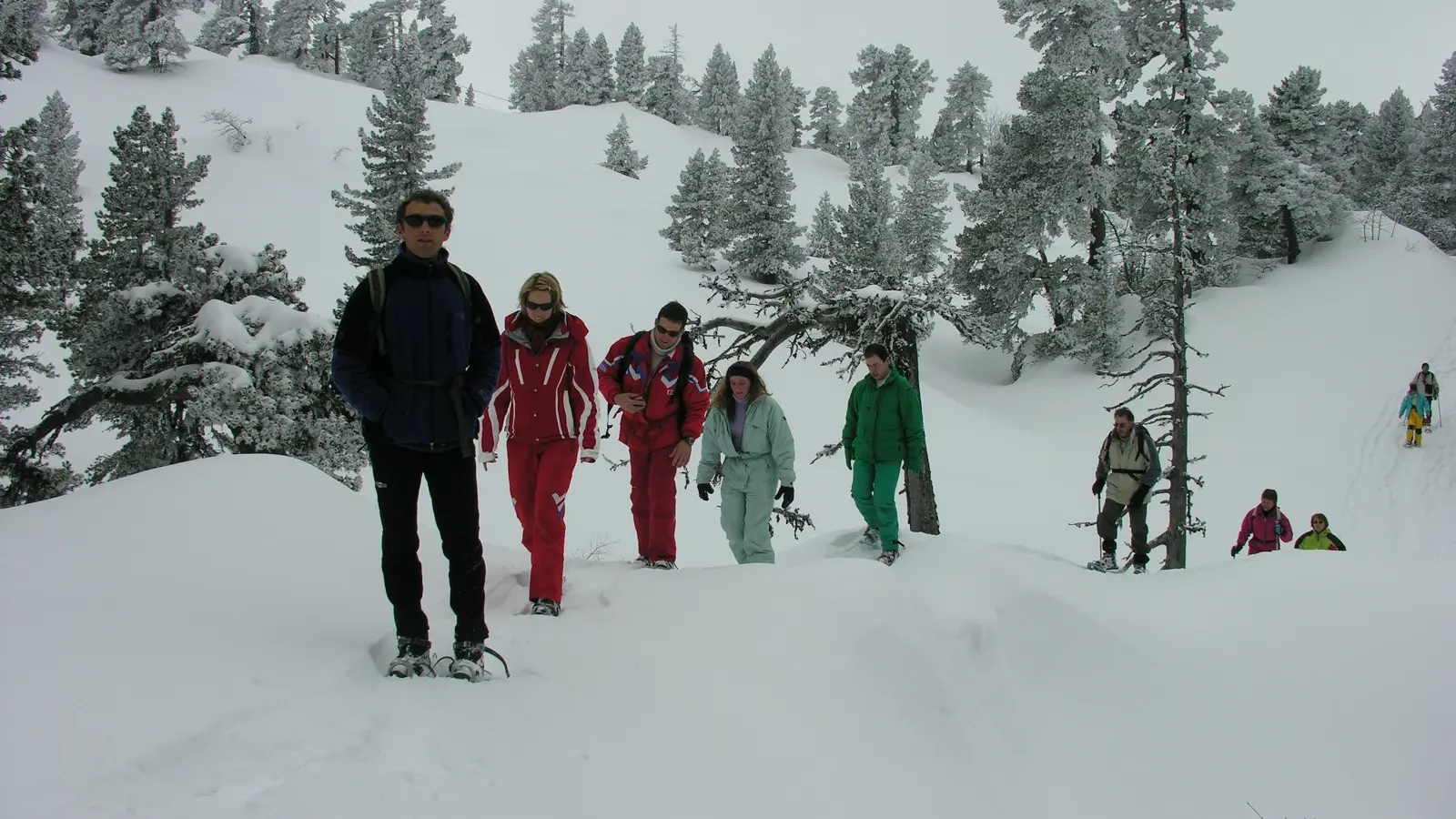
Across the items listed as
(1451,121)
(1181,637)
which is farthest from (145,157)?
(1451,121)

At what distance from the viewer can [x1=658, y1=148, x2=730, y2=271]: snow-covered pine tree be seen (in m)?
34.2

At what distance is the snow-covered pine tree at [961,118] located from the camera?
156 feet

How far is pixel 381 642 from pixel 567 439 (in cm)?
166

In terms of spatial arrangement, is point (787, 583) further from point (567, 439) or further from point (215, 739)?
point (215, 739)

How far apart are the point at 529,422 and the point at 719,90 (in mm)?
67147

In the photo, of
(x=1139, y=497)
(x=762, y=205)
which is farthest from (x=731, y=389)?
(x=762, y=205)

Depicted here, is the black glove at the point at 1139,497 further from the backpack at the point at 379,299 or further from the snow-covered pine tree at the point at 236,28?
the snow-covered pine tree at the point at 236,28

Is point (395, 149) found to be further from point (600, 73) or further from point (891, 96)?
point (600, 73)

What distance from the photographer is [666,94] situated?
70312 millimetres

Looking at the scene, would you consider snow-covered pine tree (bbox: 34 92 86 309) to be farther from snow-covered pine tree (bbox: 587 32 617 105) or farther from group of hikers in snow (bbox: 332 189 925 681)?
snow-covered pine tree (bbox: 587 32 617 105)

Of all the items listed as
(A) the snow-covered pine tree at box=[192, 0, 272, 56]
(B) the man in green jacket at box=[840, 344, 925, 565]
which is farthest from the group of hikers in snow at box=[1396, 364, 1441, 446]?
(A) the snow-covered pine tree at box=[192, 0, 272, 56]

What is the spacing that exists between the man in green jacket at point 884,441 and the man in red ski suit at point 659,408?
1.64m

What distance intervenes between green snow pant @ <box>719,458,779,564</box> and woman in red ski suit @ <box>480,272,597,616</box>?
1.81 metres

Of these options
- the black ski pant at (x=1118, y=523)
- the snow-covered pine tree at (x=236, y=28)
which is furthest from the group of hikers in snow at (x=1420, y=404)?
the snow-covered pine tree at (x=236, y=28)
